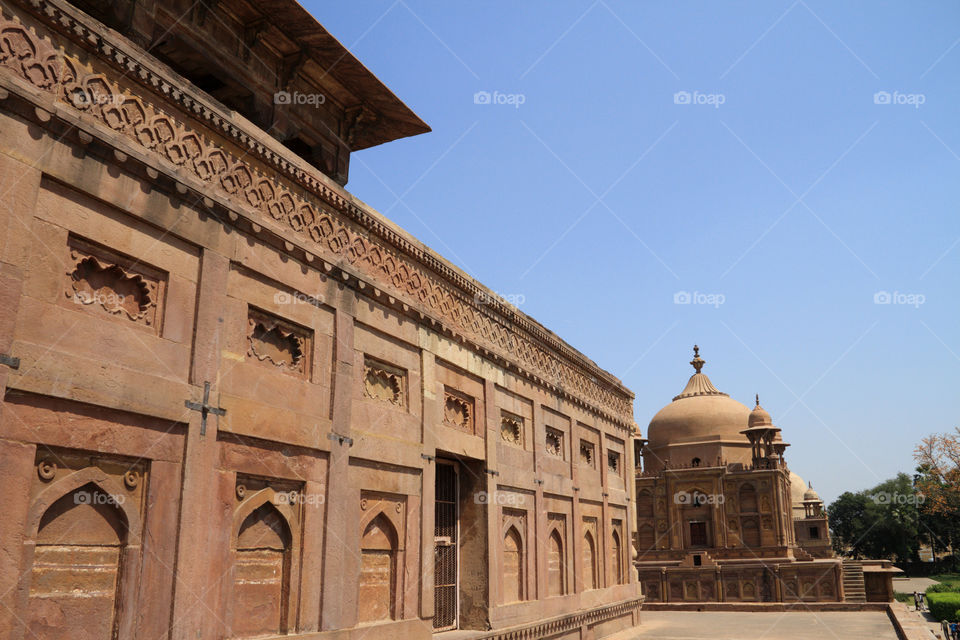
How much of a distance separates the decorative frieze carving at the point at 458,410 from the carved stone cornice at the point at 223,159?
0.84m

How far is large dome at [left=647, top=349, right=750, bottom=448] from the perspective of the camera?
1656 inches

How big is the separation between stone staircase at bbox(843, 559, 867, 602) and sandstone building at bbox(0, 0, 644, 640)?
22.3 meters

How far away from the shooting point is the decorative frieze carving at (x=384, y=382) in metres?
8.70

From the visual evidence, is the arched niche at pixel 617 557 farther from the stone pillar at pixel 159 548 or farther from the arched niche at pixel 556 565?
the stone pillar at pixel 159 548

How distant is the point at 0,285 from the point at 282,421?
2.84 m

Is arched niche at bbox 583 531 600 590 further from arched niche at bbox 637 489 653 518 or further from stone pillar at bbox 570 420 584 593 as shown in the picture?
arched niche at bbox 637 489 653 518

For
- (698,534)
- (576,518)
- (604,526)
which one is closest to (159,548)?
(576,518)

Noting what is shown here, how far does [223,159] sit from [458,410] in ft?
17.1

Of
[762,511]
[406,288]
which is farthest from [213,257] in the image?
[762,511]

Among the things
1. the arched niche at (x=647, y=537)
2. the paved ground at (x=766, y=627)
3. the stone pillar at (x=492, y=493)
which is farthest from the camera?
the arched niche at (x=647, y=537)

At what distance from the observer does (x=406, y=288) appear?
378 inches

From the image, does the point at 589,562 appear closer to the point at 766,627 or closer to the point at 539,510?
the point at 539,510

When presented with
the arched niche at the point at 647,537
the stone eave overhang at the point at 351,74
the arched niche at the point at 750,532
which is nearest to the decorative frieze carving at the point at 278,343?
the stone eave overhang at the point at 351,74

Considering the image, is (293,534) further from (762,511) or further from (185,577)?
(762,511)
